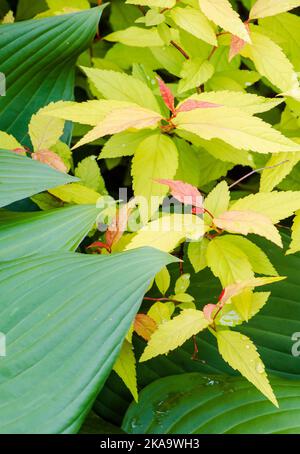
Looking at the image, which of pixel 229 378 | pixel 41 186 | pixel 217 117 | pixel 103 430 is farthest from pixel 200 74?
pixel 103 430

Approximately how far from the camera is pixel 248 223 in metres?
0.95

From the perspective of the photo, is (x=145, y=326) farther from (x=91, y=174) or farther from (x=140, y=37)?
(x=140, y=37)

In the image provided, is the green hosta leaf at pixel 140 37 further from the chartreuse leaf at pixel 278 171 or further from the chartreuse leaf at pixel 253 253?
the chartreuse leaf at pixel 253 253

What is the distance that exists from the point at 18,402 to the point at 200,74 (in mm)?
777

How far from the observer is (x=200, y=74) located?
1188 millimetres

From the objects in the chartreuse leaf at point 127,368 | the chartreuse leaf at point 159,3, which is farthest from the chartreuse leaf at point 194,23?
the chartreuse leaf at point 127,368

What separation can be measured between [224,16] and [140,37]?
0.31 metres

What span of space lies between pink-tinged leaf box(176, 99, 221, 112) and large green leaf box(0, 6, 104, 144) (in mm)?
361

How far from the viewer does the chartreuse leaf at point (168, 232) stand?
956mm

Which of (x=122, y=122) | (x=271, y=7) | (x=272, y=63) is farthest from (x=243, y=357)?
(x=271, y=7)

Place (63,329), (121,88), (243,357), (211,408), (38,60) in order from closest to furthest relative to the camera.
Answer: (63,329)
(243,357)
(211,408)
(121,88)
(38,60)

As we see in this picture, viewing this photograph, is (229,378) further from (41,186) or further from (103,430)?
(41,186)

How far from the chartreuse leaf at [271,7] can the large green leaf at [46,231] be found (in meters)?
0.53
